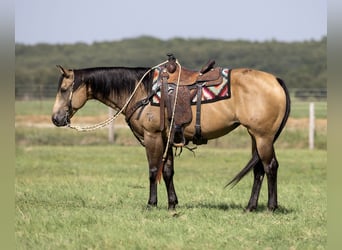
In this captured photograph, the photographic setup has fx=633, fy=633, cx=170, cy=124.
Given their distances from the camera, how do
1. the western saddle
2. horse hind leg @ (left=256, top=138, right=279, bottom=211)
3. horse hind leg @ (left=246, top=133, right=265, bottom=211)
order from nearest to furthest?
horse hind leg @ (left=256, top=138, right=279, bottom=211), the western saddle, horse hind leg @ (left=246, top=133, right=265, bottom=211)

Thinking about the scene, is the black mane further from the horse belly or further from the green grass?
the green grass

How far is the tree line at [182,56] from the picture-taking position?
6272cm

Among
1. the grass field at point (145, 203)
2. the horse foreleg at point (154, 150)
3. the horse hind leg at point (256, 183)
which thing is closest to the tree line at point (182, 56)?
the grass field at point (145, 203)

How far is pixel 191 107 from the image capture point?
28.7 ft

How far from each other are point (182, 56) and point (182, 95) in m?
74.2

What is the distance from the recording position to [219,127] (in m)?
8.74

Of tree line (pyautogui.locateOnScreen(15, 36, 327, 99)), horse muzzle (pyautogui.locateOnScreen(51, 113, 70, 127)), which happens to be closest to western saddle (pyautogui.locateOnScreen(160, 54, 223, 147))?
horse muzzle (pyautogui.locateOnScreen(51, 113, 70, 127))

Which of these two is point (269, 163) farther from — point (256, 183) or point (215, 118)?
point (215, 118)

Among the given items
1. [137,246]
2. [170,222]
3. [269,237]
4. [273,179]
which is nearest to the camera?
[137,246]

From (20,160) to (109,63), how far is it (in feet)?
207

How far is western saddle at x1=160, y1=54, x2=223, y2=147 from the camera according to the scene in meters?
8.68
